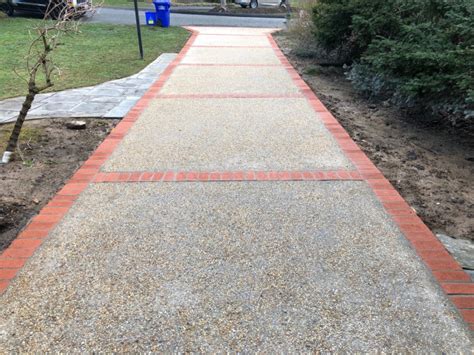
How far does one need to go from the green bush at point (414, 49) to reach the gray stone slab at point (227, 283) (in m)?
2.26

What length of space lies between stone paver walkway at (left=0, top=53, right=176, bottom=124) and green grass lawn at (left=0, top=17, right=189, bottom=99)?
398 millimetres

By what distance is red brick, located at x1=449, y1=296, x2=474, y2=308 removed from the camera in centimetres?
246

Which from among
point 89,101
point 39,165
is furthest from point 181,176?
point 89,101

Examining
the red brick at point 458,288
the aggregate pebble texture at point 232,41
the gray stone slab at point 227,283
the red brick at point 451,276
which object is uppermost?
the gray stone slab at point 227,283

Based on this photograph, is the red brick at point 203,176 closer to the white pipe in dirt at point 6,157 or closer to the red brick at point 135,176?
the red brick at point 135,176

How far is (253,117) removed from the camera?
606 centimetres

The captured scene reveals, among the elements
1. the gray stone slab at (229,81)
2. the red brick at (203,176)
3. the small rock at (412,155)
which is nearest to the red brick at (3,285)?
the red brick at (203,176)

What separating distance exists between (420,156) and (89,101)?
4957mm

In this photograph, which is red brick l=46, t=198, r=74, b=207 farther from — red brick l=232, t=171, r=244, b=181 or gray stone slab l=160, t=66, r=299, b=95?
gray stone slab l=160, t=66, r=299, b=95

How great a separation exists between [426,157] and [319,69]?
17.5 feet

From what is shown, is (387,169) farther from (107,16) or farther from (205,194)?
(107,16)

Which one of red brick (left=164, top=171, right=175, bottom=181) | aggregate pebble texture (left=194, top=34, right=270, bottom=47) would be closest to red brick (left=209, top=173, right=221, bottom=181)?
red brick (left=164, top=171, right=175, bottom=181)

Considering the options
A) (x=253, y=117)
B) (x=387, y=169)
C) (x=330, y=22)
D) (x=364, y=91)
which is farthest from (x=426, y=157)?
(x=330, y=22)

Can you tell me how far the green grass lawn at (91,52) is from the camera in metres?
8.31
